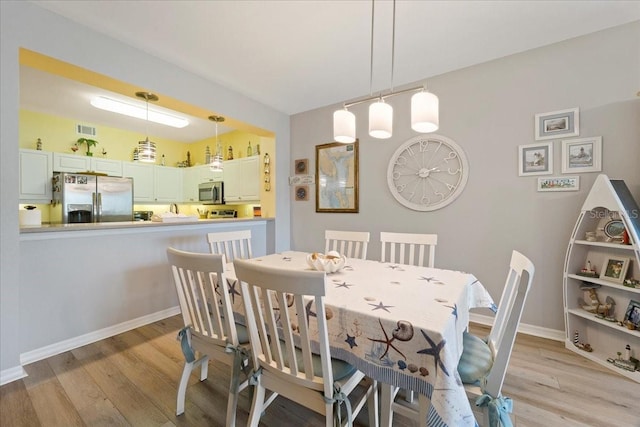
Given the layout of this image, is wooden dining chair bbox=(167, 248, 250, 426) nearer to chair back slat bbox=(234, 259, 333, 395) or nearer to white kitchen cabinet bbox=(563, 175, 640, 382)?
chair back slat bbox=(234, 259, 333, 395)

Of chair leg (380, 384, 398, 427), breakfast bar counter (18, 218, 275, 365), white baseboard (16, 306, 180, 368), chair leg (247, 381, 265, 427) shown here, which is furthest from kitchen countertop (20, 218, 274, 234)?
chair leg (380, 384, 398, 427)

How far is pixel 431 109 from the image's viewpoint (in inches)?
54.8

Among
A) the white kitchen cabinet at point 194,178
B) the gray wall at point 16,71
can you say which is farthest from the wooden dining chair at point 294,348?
the white kitchen cabinet at point 194,178

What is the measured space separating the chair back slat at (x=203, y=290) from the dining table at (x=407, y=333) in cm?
19

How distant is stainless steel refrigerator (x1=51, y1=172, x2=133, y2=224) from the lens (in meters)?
3.89

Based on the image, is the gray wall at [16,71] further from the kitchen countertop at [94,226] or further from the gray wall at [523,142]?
the gray wall at [523,142]

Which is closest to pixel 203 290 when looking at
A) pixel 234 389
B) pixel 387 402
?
pixel 234 389

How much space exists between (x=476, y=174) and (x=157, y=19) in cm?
302

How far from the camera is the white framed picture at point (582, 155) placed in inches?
85.0

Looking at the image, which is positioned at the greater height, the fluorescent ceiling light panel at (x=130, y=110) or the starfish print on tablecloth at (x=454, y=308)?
the fluorescent ceiling light panel at (x=130, y=110)

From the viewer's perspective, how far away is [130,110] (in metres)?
3.61

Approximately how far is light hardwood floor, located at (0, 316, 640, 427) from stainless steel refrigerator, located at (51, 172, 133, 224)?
2.65 meters

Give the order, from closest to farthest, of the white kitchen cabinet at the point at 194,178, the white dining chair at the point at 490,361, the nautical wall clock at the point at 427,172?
the white dining chair at the point at 490,361, the nautical wall clock at the point at 427,172, the white kitchen cabinet at the point at 194,178

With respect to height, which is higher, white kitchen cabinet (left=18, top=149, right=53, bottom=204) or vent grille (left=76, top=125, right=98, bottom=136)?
vent grille (left=76, top=125, right=98, bottom=136)
